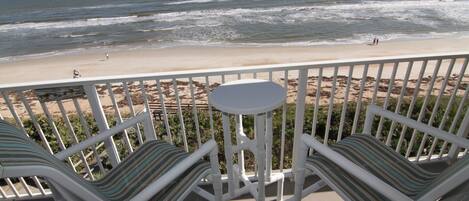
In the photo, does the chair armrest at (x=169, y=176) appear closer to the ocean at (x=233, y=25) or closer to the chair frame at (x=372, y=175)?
the chair frame at (x=372, y=175)

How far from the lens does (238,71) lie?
203cm

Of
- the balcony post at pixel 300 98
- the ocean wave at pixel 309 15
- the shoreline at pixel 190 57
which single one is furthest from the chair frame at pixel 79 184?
the ocean wave at pixel 309 15

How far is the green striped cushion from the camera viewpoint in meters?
1.65

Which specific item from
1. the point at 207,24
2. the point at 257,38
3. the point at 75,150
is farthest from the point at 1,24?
the point at 75,150

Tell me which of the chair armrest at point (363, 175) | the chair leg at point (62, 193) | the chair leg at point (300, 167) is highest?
the chair leg at point (62, 193)

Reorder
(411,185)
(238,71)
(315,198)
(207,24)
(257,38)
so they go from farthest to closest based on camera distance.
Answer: (207,24), (257,38), (315,198), (238,71), (411,185)

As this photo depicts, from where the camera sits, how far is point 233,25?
15.4 meters

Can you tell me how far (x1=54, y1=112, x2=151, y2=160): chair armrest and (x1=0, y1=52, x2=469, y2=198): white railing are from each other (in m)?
0.22

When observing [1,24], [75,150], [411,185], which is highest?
[75,150]

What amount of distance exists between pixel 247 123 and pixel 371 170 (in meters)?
2.14

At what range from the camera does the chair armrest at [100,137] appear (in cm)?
161

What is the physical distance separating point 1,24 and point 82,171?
68.6 ft

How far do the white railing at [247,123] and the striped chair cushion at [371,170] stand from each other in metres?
0.46

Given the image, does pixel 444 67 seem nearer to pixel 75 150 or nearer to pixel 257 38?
pixel 257 38
